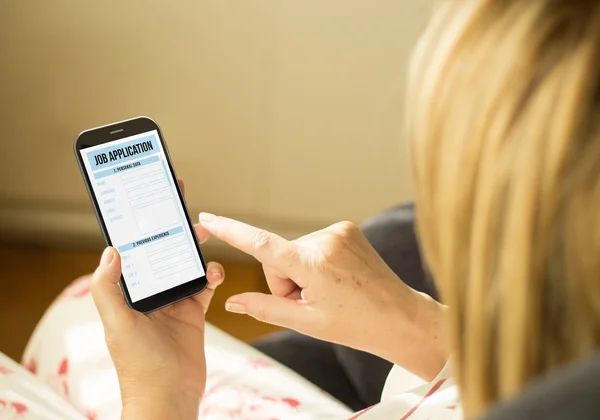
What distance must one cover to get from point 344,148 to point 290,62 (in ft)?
0.84

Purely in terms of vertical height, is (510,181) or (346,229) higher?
(510,181)

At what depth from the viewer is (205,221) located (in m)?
0.82

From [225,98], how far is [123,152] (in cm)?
102

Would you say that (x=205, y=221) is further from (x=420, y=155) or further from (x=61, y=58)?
(x=61, y=58)

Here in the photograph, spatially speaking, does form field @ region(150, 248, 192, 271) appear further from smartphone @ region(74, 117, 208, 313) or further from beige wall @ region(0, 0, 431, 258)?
beige wall @ region(0, 0, 431, 258)

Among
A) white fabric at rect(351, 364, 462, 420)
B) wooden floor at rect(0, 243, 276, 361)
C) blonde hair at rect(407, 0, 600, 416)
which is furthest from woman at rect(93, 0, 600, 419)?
wooden floor at rect(0, 243, 276, 361)

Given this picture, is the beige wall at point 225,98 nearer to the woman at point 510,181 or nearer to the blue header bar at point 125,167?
the blue header bar at point 125,167

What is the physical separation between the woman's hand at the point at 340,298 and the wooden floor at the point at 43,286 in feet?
3.43

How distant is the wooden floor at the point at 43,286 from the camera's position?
5.94 ft

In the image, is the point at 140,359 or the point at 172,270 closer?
the point at 140,359

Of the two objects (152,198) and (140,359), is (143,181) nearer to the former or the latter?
(152,198)

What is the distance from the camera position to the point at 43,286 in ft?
6.33

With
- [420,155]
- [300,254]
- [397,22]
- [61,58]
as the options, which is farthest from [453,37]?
[61,58]

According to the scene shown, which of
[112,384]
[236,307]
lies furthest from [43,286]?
[236,307]
